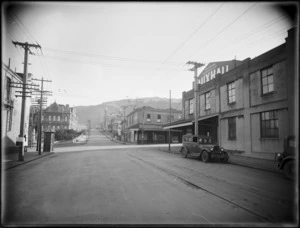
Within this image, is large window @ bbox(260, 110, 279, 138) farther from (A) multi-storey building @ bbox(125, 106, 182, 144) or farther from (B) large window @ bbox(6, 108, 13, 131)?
(A) multi-storey building @ bbox(125, 106, 182, 144)

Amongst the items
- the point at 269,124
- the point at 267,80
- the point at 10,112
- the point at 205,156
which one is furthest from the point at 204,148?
the point at 10,112

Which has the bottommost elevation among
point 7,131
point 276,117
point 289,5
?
point 7,131

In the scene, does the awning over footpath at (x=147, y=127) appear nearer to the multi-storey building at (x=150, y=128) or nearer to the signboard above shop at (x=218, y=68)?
the multi-storey building at (x=150, y=128)

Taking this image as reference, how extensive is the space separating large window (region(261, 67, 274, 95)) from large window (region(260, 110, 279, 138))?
1.96 meters

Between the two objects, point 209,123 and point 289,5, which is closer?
point 289,5

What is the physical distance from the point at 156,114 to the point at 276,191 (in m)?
47.1

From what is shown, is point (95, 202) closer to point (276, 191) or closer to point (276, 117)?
point (276, 191)

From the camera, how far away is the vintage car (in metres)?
13.9

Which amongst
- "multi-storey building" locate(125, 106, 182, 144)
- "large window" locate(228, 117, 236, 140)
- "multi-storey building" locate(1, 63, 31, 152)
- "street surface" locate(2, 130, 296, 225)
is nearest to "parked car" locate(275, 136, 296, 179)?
"street surface" locate(2, 130, 296, 225)

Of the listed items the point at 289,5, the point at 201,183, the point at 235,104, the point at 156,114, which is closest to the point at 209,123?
the point at 235,104

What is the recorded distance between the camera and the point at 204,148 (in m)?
14.4

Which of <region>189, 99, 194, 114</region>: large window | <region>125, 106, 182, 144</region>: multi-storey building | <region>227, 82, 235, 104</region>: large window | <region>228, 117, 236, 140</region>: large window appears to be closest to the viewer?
<region>228, 117, 236, 140</region>: large window

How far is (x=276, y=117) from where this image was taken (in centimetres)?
1443

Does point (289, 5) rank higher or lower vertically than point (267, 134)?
higher
